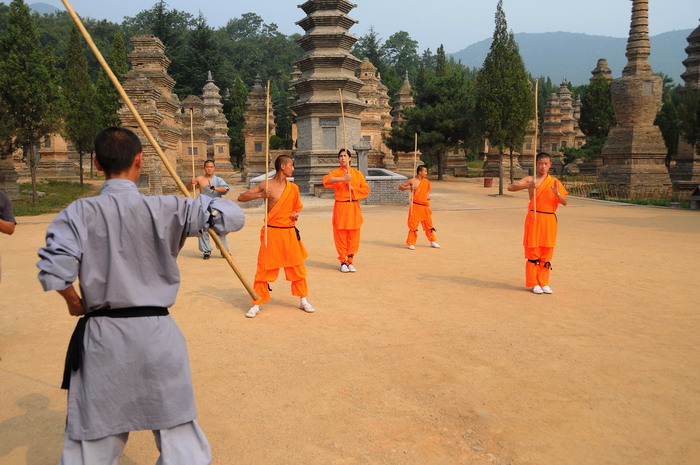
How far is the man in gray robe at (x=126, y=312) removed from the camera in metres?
2.32

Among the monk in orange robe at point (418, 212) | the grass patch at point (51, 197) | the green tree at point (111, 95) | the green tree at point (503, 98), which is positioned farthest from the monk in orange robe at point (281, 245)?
the green tree at point (111, 95)

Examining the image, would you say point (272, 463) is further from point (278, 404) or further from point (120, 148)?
point (120, 148)

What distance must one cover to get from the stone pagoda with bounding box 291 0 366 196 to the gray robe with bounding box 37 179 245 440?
2090cm

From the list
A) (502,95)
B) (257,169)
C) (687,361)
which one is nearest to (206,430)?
(687,361)

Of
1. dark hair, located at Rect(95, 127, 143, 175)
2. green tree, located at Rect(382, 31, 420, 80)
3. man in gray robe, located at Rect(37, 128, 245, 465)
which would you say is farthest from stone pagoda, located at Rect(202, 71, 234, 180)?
green tree, located at Rect(382, 31, 420, 80)

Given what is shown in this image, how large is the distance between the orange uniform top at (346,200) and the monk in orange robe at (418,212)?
2.20 meters

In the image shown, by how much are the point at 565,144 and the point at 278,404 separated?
171 feet

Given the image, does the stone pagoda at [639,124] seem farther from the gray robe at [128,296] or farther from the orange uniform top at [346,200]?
the gray robe at [128,296]

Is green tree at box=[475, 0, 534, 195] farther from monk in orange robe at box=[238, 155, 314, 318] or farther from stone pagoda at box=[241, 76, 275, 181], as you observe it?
monk in orange robe at box=[238, 155, 314, 318]

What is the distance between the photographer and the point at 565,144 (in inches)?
1982

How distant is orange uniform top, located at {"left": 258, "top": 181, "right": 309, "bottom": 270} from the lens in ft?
20.6

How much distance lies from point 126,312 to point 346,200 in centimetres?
651

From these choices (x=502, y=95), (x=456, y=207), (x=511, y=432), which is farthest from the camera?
(x=502, y=95)

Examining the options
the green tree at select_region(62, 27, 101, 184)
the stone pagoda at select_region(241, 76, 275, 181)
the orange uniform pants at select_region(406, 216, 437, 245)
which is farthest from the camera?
the stone pagoda at select_region(241, 76, 275, 181)
